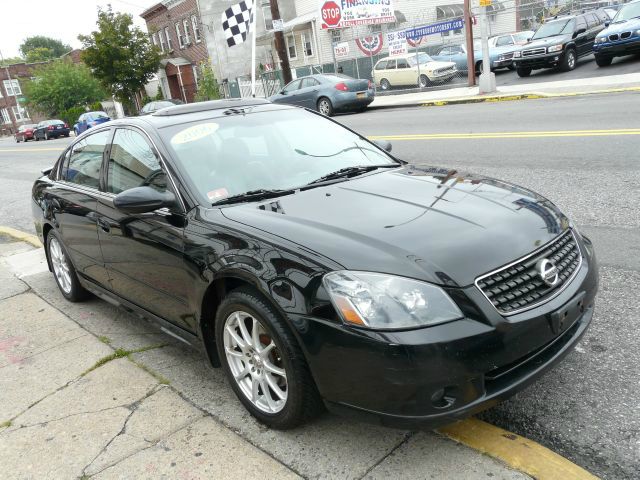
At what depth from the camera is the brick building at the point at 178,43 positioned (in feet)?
133

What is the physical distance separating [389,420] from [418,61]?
22145mm

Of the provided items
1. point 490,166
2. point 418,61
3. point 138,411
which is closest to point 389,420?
point 138,411

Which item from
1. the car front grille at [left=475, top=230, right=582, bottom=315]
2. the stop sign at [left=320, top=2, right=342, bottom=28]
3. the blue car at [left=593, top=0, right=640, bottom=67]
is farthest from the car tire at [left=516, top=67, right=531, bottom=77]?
the car front grille at [left=475, top=230, right=582, bottom=315]

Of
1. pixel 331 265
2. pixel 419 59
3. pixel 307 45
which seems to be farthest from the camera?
pixel 307 45

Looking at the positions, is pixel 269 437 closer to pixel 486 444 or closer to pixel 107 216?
pixel 486 444

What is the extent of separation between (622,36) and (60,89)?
150 feet

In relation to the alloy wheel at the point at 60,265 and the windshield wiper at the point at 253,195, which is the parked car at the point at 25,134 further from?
the windshield wiper at the point at 253,195

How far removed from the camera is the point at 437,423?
7.73ft

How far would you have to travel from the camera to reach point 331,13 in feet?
81.3

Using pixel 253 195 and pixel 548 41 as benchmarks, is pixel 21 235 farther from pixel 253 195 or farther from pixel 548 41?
pixel 548 41

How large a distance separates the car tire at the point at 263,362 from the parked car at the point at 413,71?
2108 cm

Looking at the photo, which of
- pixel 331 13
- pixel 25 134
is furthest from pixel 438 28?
pixel 25 134

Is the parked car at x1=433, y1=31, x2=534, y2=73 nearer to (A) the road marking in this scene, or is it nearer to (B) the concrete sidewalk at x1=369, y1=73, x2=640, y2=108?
(B) the concrete sidewalk at x1=369, y1=73, x2=640, y2=108

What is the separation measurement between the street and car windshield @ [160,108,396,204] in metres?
1.74
